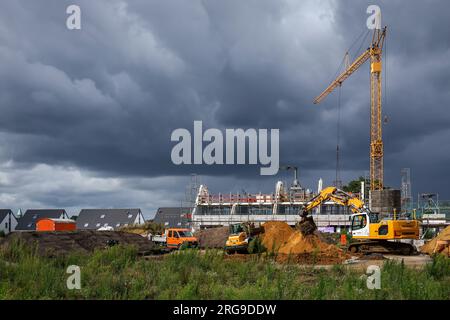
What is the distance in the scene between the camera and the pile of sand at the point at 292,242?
27.9 metres

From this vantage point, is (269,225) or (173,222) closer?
(269,225)

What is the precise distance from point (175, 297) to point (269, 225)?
22.8 metres

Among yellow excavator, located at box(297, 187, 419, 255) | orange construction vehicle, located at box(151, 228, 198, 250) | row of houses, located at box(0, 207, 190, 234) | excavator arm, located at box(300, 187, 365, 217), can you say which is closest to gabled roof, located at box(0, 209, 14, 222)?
row of houses, located at box(0, 207, 190, 234)

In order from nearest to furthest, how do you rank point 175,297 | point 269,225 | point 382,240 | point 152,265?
point 175,297
point 152,265
point 382,240
point 269,225

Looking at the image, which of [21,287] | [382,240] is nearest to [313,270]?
[21,287]

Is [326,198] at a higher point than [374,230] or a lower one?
higher

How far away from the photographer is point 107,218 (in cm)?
8894

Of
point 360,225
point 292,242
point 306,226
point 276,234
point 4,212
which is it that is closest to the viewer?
point 292,242

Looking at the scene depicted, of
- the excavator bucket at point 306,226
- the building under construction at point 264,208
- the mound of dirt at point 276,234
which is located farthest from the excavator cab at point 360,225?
the building under construction at point 264,208

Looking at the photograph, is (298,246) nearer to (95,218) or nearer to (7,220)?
(95,218)

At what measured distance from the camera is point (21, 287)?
1413cm

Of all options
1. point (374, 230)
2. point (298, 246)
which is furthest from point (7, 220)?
point (374, 230)

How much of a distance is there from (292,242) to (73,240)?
13.0 m
